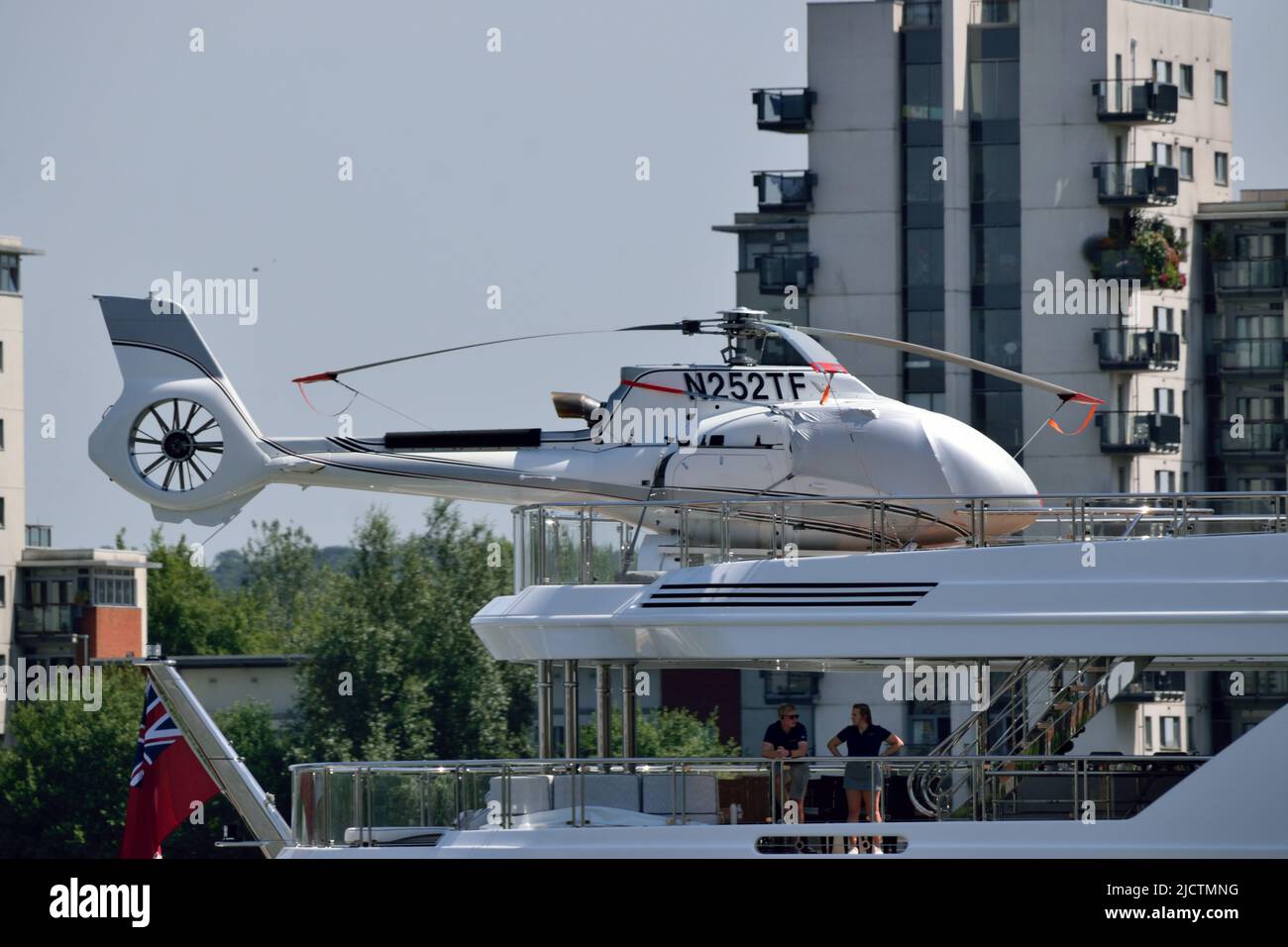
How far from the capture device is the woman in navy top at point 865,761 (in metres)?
22.7

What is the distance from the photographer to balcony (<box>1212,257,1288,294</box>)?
3310 inches

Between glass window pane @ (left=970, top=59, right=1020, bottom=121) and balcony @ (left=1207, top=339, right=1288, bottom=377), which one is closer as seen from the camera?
glass window pane @ (left=970, top=59, right=1020, bottom=121)

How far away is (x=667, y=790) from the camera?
76.3ft

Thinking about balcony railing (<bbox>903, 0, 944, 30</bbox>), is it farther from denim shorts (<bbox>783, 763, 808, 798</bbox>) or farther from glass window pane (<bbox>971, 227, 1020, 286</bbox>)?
denim shorts (<bbox>783, 763, 808, 798</bbox>)

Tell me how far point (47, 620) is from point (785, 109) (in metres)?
41.8

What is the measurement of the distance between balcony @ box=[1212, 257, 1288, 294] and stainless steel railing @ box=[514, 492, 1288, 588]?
6029 centimetres

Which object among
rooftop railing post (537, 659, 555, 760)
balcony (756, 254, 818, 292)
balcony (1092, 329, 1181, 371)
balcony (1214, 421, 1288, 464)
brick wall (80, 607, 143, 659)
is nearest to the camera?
rooftop railing post (537, 659, 555, 760)

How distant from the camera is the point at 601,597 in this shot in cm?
2431

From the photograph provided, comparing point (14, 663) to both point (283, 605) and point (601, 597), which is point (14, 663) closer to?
point (283, 605)

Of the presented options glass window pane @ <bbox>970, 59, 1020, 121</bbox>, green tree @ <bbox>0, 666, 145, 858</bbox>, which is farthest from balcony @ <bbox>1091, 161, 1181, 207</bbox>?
green tree @ <bbox>0, 666, 145, 858</bbox>

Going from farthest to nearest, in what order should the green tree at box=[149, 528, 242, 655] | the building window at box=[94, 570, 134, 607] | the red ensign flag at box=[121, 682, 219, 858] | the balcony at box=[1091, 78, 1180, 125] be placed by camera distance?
the green tree at box=[149, 528, 242, 655]
the building window at box=[94, 570, 134, 607]
the balcony at box=[1091, 78, 1180, 125]
the red ensign flag at box=[121, 682, 219, 858]

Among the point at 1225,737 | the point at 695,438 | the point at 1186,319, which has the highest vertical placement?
the point at 1186,319
